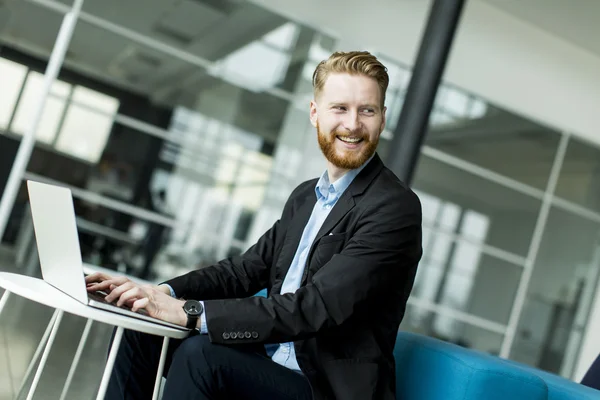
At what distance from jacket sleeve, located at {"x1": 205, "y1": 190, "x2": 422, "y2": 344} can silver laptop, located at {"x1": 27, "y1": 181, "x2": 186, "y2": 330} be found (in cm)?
15

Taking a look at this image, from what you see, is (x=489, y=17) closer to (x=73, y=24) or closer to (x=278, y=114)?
(x=278, y=114)

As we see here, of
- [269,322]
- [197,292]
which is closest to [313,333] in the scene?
[269,322]

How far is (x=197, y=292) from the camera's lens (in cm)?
224

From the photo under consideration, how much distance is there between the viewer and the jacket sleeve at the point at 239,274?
2.26 meters

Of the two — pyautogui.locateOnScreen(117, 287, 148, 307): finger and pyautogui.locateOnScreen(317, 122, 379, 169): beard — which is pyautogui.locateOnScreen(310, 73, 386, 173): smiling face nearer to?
pyautogui.locateOnScreen(317, 122, 379, 169): beard

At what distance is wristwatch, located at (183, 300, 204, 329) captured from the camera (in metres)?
1.77

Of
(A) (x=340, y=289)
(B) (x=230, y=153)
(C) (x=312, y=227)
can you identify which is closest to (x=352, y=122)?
(C) (x=312, y=227)

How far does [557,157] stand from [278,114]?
333 cm

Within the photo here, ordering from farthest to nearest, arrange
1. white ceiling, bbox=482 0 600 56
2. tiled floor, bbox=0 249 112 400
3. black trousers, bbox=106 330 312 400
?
white ceiling, bbox=482 0 600 56 → tiled floor, bbox=0 249 112 400 → black trousers, bbox=106 330 312 400

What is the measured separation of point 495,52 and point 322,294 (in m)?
6.26

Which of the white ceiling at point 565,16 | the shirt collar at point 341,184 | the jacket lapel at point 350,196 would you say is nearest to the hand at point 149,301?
the jacket lapel at point 350,196

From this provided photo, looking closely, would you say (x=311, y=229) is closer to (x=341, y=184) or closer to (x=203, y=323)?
(x=341, y=184)

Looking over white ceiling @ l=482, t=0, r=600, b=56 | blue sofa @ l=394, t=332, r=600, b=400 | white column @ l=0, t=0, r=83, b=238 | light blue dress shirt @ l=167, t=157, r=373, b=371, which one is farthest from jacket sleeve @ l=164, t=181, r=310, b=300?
white ceiling @ l=482, t=0, r=600, b=56

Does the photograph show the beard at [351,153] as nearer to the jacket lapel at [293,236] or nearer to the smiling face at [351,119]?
the smiling face at [351,119]
